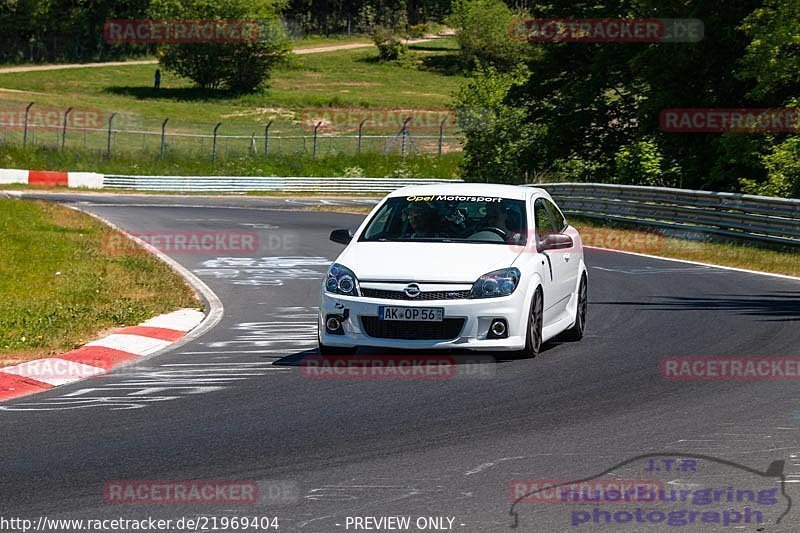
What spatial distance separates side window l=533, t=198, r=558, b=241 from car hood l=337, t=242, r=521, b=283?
0.82 m

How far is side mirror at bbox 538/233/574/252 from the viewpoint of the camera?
11.3 m

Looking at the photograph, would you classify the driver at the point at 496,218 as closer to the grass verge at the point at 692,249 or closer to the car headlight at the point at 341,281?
the car headlight at the point at 341,281

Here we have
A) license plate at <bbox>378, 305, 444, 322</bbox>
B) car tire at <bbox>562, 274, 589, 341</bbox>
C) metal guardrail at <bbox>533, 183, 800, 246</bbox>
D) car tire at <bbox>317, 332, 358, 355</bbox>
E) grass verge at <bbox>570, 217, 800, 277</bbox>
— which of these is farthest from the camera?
metal guardrail at <bbox>533, 183, 800, 246</bbox>

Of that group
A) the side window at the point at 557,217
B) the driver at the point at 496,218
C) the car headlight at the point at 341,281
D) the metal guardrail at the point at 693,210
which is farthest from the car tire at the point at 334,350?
the metal guardrail at the point at 693,210

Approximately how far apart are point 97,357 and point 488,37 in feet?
368

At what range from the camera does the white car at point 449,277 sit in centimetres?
1036

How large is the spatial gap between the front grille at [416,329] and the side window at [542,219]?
179 cm

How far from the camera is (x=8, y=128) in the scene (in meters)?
68.0

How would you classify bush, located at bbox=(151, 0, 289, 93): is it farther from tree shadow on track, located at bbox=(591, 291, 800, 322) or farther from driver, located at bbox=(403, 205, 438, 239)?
driver, located at bbox=(403, 205, 438, 239)

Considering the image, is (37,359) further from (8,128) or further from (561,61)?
(8,128)

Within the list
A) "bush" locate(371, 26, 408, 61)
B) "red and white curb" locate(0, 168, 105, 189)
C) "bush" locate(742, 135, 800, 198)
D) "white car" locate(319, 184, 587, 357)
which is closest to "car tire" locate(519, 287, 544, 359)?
"white car" locate(319, 184, 587, 357)

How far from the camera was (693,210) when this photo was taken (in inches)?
1021

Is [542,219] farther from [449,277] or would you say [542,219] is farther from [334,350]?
[334,350]

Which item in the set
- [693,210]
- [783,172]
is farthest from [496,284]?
[783,172]
